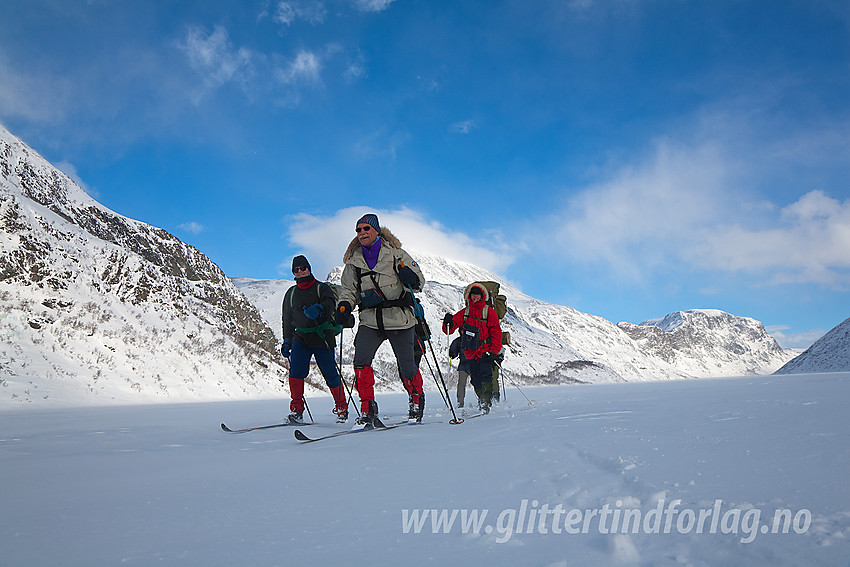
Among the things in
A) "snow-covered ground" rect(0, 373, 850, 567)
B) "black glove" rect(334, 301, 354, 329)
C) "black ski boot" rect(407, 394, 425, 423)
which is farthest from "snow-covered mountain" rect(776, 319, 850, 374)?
"snow-covered ground" rect(0, 373, 850, 567)

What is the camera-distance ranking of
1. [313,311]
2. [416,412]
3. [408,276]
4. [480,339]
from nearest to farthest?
[408,276] < [416,412] < [313,311] < [480,339]

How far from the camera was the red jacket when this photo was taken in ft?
23.2

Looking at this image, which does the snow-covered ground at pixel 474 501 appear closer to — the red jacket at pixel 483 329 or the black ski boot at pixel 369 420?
the black ski boot at pixel 369 420

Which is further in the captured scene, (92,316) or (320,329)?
(92,316)

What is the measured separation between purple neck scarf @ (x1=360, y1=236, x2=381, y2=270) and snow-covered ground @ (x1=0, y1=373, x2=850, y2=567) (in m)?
2.65

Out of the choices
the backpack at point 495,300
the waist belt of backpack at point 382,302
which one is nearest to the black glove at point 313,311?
the waist belt of backpack at point 382,302

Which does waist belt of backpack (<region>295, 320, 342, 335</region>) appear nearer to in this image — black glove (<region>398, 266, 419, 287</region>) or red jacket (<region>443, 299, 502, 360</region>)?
black glove (<region>398, 266, 419, 287</region>)

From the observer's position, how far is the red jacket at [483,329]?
7086 mm

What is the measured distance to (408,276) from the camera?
5.14m

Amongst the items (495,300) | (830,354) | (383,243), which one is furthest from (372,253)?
(830,354)

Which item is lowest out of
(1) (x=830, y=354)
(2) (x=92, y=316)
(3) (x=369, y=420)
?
(3) (x=369, y=420)

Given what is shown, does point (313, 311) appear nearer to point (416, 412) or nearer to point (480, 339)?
point (416, 412)

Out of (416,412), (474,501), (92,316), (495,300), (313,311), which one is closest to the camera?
(474,501)

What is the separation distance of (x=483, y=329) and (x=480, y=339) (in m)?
0.18
